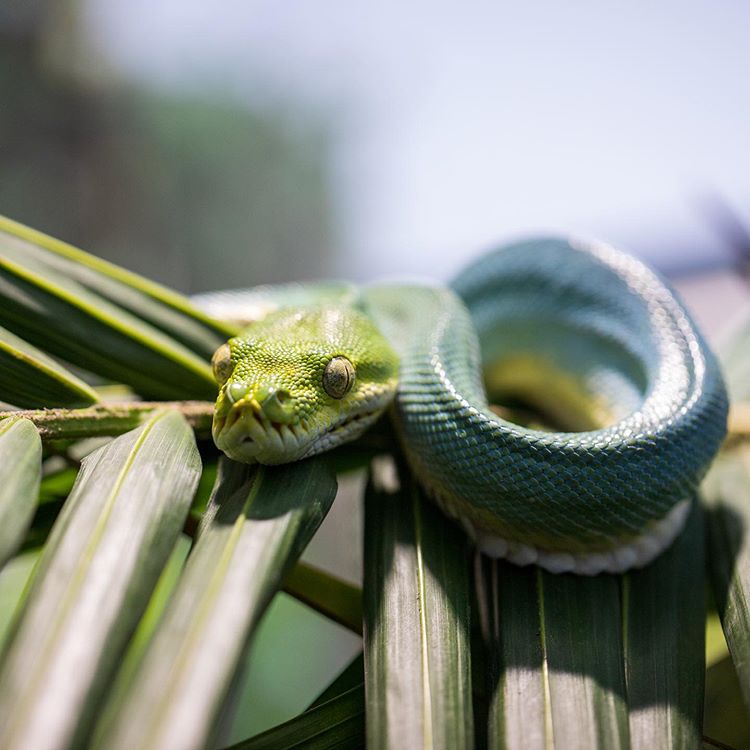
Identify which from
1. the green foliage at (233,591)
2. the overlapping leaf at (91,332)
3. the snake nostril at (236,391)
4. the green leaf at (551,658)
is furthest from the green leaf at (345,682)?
the overlapping leaf at (91,332)

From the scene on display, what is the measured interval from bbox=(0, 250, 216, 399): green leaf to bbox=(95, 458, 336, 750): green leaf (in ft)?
1.00

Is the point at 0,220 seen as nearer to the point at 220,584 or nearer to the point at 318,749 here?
the point at 220,584

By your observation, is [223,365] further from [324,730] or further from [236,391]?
[324,730]

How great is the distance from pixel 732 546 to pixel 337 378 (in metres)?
0.76

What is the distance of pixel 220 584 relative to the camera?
76 cm

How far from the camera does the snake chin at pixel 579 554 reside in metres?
1.09

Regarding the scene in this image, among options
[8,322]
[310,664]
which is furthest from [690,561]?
[310,664]

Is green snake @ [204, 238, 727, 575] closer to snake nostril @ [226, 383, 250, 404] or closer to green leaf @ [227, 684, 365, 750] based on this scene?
snake nostril @ [226, 383, 250, 404]

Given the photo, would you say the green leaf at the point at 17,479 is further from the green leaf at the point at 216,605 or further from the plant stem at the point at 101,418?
the green leaf at the point at 216,605

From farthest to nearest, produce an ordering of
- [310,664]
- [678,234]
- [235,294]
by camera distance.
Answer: [678,234]
[310,664]
[235,294]

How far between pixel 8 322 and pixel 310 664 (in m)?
3.48

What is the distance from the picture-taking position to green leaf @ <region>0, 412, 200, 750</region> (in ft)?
2.02

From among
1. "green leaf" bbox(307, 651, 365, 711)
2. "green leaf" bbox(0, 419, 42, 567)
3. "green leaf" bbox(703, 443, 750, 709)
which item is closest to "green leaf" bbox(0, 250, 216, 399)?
"green leaf" bbox(0, 419, 42, 567)

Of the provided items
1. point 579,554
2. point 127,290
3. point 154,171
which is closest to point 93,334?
point 127,290
